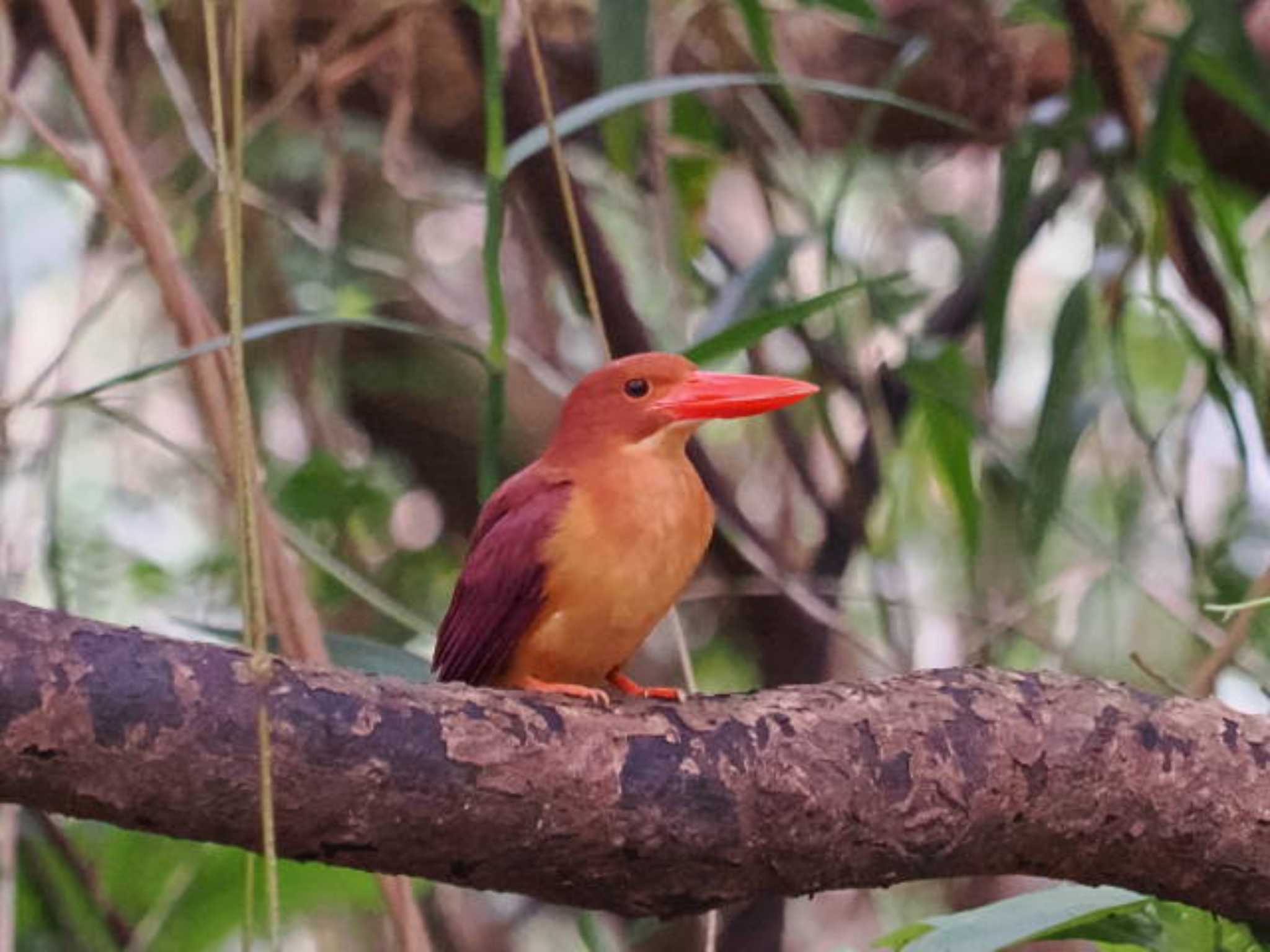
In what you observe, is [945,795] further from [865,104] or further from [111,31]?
[865,104]

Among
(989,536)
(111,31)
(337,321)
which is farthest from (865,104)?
(337,321)

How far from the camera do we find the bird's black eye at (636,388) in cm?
137

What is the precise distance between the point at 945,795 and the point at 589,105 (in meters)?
0.60

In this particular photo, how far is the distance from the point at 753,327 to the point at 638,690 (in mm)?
277

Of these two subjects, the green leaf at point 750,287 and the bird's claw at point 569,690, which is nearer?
the bird's claw at point 569,690

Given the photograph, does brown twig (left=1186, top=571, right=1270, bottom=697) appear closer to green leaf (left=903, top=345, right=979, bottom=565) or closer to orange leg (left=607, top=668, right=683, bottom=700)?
green leaf (left=903, top=345, right=979, bottom=565)

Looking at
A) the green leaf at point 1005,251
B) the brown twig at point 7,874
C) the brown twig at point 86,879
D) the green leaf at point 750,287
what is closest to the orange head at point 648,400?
the green leaf at point 750,287

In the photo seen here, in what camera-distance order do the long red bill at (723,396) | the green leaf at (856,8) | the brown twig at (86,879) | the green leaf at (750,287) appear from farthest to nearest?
1. the brown twig at (86,879)
2. the green leaf at (750,287)
3. the green leaf at (856,8)
4. the long red bill at (723,396)

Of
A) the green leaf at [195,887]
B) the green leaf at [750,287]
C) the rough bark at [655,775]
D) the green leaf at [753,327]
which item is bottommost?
the rough bark at [655,775]

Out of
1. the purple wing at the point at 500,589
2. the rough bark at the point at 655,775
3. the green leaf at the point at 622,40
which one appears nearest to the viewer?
the rough bark at the point at 655,775

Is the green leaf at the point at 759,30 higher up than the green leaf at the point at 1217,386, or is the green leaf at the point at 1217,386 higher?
the green leaf at the point at 759,30

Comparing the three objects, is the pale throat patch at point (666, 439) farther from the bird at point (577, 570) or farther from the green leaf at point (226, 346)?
the green leaf at point (226, 346)

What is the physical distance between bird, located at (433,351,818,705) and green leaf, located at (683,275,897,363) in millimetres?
58

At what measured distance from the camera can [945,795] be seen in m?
1.07
